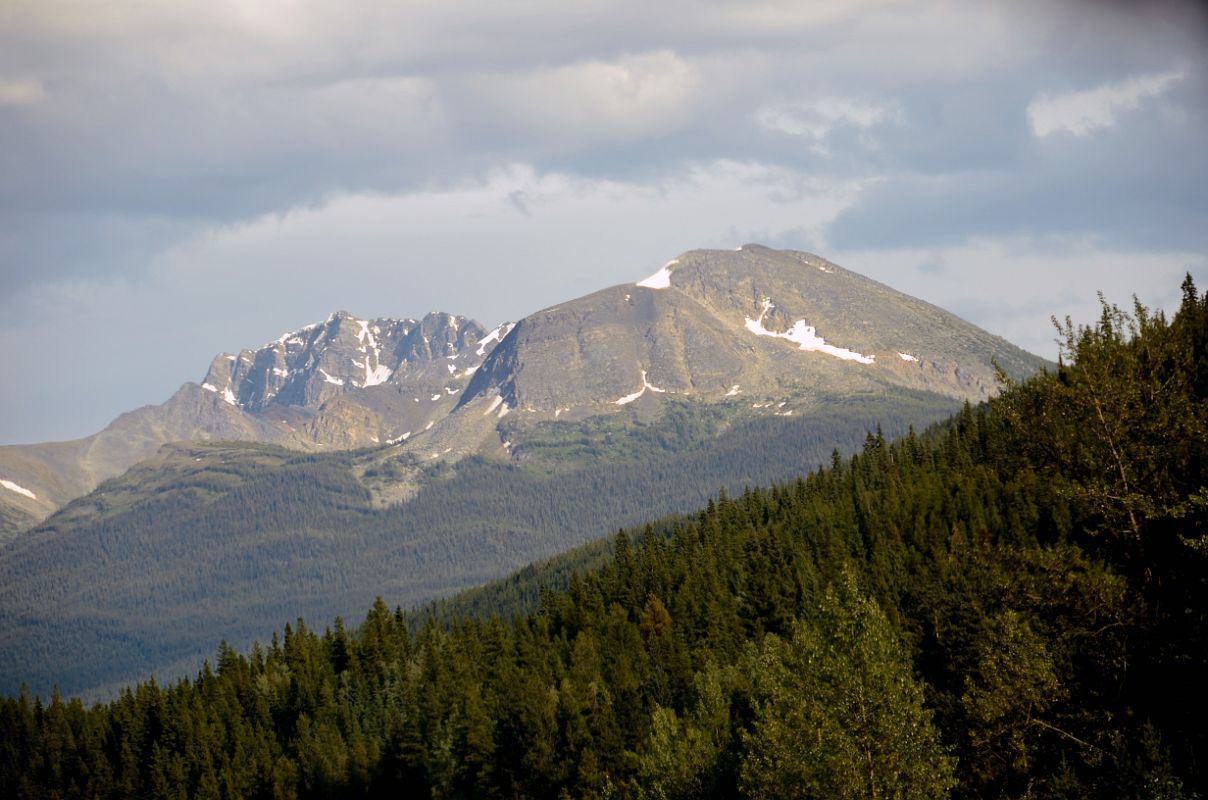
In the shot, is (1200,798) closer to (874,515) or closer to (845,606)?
(845,606)

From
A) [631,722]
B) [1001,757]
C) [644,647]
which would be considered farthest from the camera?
[644,647]

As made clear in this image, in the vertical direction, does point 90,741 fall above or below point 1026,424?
below

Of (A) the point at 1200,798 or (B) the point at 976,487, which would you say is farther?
(B) the point at 976,487

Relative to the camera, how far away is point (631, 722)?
11162 cm

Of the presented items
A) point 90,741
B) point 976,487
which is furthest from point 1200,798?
point 90,741

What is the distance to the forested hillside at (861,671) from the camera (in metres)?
42.6

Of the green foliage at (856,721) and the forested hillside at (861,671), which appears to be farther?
the green foliage at (856,721)

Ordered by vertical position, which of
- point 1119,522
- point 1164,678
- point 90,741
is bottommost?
point 90,741

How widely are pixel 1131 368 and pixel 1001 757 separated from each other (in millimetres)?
18348

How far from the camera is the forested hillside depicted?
140 feet

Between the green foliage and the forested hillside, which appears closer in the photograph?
the forested hillside

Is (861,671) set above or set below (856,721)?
above

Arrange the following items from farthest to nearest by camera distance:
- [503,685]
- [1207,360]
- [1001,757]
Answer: [503,685], [1001,757], [1207,360]

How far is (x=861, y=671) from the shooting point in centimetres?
4788
